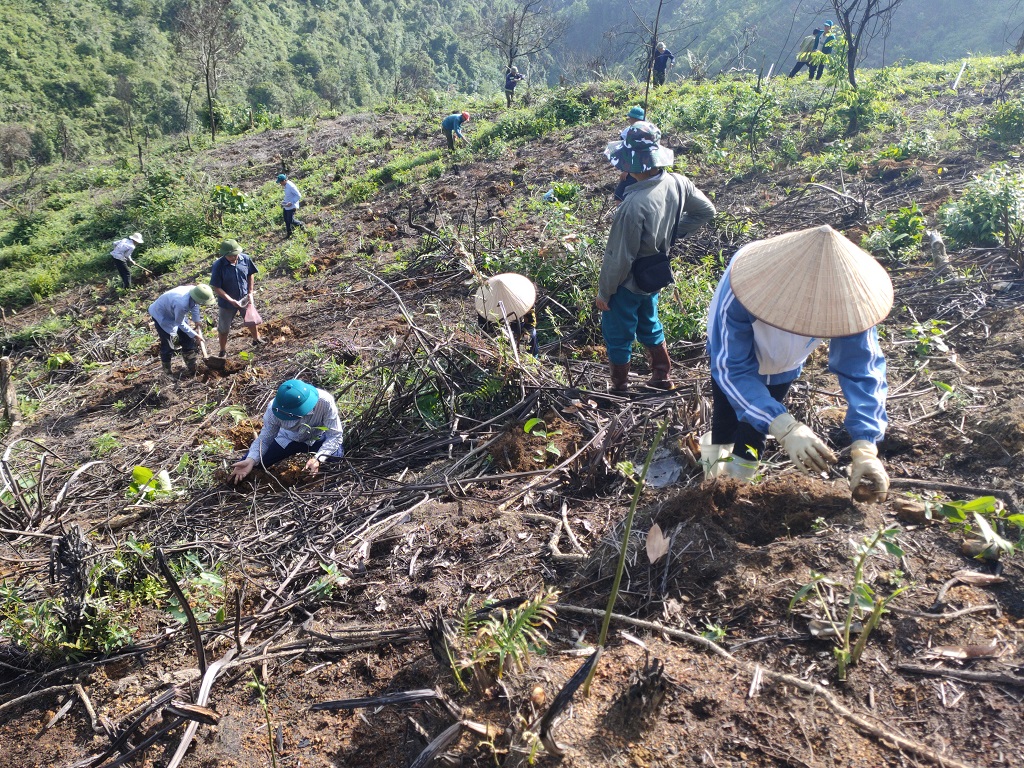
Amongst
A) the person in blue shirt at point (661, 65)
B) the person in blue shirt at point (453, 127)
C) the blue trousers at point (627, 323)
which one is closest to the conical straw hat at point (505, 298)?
the blue trousers at point (627, 323)

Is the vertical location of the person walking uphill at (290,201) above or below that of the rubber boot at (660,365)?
below

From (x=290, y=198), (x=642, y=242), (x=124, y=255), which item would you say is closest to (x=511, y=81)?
(x=290, y=198)

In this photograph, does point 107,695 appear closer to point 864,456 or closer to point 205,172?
point 864,456

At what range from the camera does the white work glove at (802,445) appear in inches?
79.9

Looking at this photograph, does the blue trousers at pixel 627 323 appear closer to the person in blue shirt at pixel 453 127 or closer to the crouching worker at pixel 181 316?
the crouching worker at pixel 181 316

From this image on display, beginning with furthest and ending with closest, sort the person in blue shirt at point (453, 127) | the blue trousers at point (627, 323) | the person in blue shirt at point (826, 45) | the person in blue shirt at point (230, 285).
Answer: the person in blue shirt at point (453, 127)
the person in blue shirt at point (826, 45)
the person in blue shirt at point (230, 285)
the blue trousers at point (627, 323)

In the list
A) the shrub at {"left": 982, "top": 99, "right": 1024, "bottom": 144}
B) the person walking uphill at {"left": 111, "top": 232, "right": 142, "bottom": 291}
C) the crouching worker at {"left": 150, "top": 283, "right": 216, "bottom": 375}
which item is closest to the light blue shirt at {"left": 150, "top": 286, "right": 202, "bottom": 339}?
the crouching worker at {"left": 150, "top": 283, "right": 216, "bottom": 375}

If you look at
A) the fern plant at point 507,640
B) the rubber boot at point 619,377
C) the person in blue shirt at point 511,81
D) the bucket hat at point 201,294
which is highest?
the person in blue shirt at point 511,81

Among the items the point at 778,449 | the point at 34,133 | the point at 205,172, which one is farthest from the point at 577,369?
the point at 34,133

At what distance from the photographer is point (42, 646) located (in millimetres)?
2510

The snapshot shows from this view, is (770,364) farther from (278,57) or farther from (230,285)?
(278,57)

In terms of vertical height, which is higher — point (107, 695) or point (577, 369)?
point (577, 369)

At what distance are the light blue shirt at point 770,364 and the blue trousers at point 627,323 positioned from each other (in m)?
1.28

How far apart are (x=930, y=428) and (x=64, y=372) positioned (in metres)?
8.57
